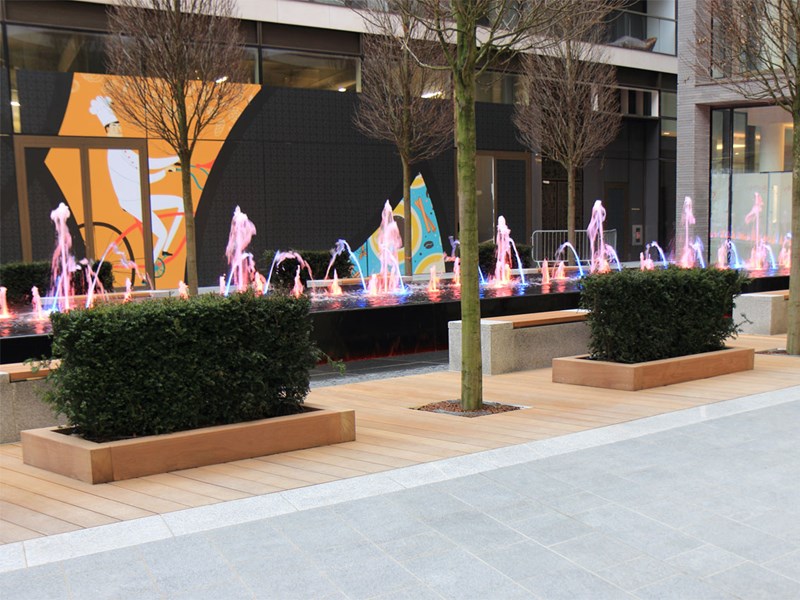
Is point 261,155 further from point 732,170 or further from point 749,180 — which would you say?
point 749,180

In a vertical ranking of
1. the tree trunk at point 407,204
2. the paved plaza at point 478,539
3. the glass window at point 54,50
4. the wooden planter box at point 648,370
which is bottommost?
the paved plaza at point 478,539

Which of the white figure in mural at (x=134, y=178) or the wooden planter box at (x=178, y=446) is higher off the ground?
the white figure in mural at (x=134, y=178)

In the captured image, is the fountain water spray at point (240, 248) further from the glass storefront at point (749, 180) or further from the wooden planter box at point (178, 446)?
the wooden planter box at point (178, 446)

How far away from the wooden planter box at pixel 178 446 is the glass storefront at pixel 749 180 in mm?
20749

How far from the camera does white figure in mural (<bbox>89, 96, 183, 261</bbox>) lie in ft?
64.3

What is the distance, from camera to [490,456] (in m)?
5.76

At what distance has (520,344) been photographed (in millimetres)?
Answer: 9594

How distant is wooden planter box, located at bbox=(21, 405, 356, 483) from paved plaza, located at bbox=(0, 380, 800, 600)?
82 centimetres

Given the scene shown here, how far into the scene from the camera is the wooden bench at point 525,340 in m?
9.34

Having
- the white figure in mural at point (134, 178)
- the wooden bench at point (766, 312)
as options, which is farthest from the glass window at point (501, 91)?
the wooden bench at point (766, 312)

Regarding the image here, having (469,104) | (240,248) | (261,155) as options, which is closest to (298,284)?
(240,248)

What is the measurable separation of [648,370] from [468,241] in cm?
232

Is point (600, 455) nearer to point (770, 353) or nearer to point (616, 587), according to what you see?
point (616, 587)

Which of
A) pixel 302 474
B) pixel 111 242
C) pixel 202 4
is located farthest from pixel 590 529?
pixel 111 242
